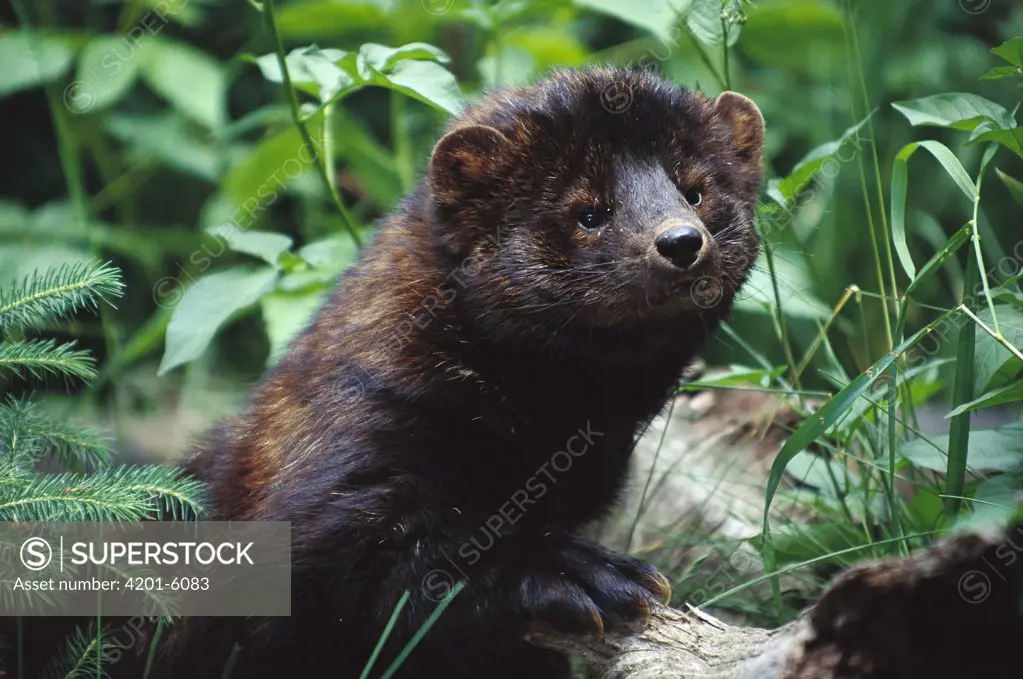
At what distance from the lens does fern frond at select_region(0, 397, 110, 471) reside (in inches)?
106

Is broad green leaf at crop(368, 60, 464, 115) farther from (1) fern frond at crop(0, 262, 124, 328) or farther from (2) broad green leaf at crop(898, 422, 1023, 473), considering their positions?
(2) broad green leaf at crop(898, 422, 1023, 473)

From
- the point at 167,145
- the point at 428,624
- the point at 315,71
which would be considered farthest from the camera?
the point at 167,145

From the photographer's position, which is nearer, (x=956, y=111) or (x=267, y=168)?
(x=956, y=111)

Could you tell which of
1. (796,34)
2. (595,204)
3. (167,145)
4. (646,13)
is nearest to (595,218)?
(595,204)

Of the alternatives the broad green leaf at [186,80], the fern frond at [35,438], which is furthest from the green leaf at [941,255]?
the broad green leaf at [186,80]

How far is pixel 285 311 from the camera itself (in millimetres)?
4008

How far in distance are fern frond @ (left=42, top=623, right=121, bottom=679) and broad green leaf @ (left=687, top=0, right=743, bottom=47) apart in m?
2.34

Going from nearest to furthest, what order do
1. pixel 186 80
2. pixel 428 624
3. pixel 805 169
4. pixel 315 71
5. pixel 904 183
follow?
pixel 428 624 < pixel 904 183 < pixel 805 169 < pixel 315 71 < pixel 186 80

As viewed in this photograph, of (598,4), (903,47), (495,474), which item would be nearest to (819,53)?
(903,47)

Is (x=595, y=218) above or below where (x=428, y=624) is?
above

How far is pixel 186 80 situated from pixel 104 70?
0.41 meters

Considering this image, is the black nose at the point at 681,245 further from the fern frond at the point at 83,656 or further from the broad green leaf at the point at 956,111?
the fern frond at the point at 83,656

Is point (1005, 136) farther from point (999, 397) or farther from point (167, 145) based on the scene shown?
point (167, 145)

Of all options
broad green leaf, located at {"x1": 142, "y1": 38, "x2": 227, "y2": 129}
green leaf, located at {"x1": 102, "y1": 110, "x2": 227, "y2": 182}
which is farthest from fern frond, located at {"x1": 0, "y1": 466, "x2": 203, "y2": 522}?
green leaf, located at {"x1": 102, "y1": 110, "x2": 227, "y2": 182}
